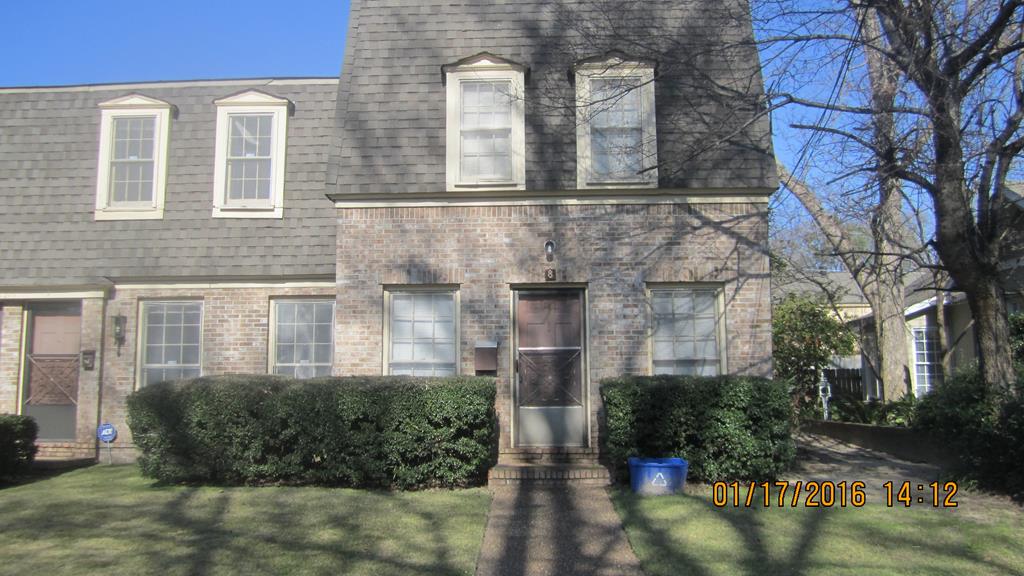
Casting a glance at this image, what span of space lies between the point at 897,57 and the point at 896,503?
498cm

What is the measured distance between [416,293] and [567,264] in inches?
83.8

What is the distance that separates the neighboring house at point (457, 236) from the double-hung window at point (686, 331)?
0.09 ft

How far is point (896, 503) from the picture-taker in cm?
814

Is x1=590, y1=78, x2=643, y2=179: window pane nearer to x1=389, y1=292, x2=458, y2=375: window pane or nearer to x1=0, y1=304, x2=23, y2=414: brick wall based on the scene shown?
x1=389, y1=292, x2=458, y2=375: window pane

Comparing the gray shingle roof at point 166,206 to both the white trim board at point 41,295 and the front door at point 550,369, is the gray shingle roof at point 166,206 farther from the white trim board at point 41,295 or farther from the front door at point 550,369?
the front door at point 550,369

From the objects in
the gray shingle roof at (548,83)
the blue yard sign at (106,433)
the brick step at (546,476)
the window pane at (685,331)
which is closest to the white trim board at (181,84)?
the gray shingle roof at (548,83)

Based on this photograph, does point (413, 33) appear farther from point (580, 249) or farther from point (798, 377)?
point (798, 377)

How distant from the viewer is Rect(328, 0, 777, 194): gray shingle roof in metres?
10.6

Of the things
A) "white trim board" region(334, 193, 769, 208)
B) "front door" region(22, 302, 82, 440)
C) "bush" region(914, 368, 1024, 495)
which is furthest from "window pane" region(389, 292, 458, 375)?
"bush" region(914, 368, 1024, 495)

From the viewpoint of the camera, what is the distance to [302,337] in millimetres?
12203

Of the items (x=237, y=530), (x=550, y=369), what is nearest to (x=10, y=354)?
(x=237, y=530)

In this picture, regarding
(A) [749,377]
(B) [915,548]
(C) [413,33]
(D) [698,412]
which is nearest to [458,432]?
(D) [698,412]

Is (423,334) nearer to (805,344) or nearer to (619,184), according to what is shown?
(619,184)

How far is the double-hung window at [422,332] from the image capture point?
34.6 feet
